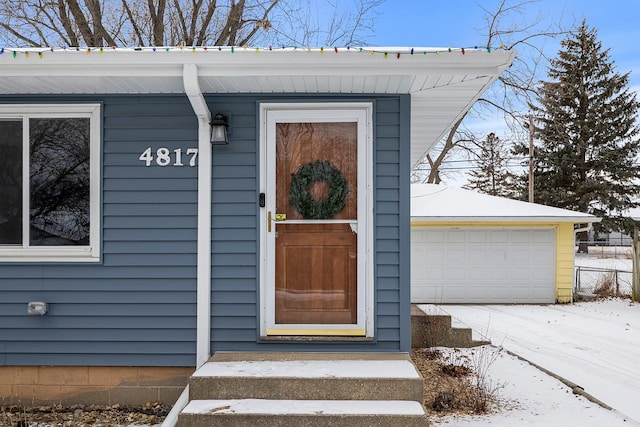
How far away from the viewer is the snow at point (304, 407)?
3.06m

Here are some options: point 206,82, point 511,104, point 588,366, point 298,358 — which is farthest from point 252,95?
point 511,104

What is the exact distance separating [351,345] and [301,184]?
132cm

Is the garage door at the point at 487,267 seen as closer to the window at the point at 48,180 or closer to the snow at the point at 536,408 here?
the snow at the point at 536,408

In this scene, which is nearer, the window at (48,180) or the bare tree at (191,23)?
the window at (48,180)

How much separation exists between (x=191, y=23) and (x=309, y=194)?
974cm

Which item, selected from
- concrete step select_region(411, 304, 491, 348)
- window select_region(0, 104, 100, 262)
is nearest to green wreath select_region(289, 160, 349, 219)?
window select_region(0, 104, 100, 262)

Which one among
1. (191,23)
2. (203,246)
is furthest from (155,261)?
(191,23)

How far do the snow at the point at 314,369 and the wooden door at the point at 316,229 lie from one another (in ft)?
1.39

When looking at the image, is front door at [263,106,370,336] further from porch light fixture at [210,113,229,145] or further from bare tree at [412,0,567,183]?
bare tree at [412,0,567,183]

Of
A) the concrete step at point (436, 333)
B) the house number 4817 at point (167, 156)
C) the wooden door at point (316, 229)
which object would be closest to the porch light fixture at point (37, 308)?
the house number 4817 at point (167, 156)

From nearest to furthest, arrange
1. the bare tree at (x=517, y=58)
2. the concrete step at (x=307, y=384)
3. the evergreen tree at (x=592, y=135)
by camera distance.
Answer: the concrete step at (x=307, y=384), the bare tree at (x=517, y=58), the evergreen tree at (x=592, y=135)

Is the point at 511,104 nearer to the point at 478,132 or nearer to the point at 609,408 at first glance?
the point at 478,132

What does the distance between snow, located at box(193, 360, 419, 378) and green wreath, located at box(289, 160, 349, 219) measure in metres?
1.12

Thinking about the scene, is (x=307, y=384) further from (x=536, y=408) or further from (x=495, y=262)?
(x=495, y=262)
